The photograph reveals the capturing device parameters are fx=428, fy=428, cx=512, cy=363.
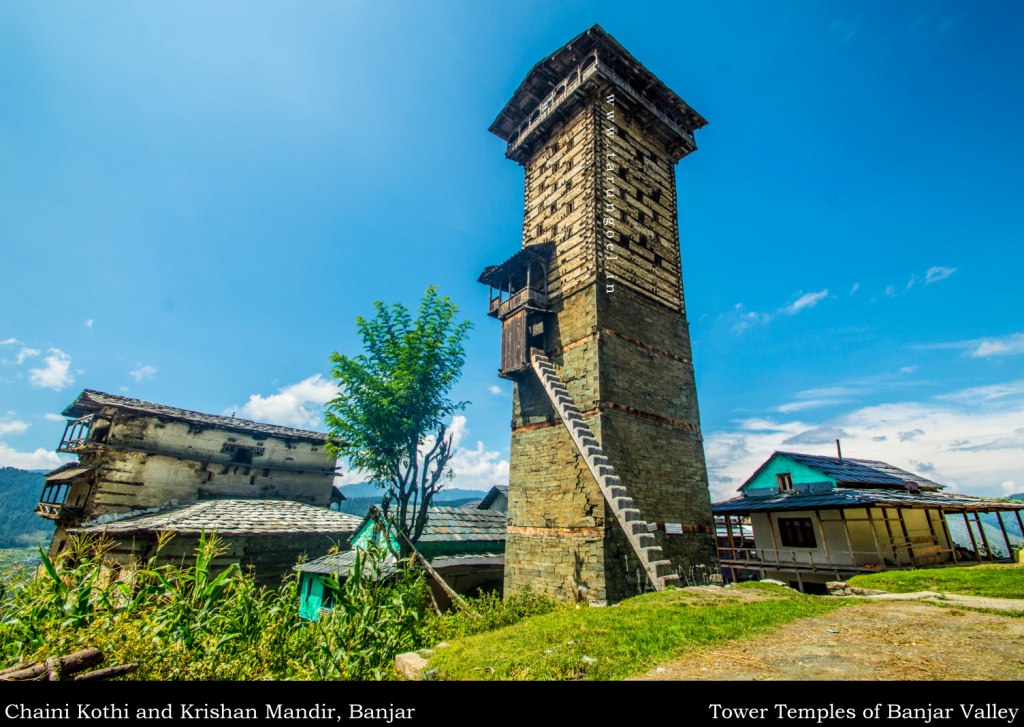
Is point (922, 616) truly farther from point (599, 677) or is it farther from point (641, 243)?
point (641, 243)

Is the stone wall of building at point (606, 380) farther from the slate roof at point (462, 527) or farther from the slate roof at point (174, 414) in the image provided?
the slate roof at point (174, 414)

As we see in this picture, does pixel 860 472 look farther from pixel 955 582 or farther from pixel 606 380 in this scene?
pixel 606 380

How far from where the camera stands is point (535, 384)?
1481 centimetres

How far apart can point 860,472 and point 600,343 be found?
20.0 metres

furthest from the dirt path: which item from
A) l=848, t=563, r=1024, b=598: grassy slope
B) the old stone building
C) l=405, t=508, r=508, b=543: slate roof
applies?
the old stone building

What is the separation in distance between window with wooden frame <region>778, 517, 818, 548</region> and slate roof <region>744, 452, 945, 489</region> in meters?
3.31

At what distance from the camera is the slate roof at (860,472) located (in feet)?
72.3

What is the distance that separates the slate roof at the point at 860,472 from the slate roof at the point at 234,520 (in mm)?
24214

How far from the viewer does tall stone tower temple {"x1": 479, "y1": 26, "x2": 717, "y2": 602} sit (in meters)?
12.0

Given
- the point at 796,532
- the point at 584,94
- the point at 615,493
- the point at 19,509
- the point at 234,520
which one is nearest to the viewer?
the point at 615,493

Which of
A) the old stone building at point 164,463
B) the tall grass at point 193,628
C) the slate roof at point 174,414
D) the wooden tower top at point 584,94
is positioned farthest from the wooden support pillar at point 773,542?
the slate roof at point 174,414

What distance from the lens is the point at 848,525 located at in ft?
61.6

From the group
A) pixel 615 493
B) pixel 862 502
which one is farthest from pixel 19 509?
pixel 862 502
